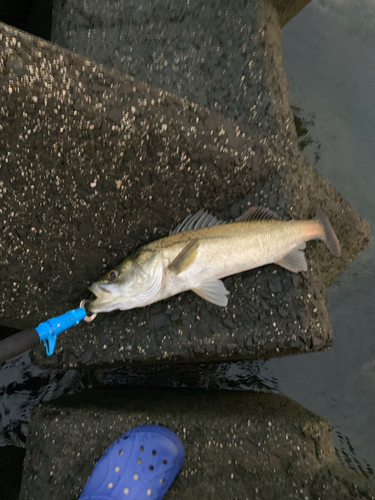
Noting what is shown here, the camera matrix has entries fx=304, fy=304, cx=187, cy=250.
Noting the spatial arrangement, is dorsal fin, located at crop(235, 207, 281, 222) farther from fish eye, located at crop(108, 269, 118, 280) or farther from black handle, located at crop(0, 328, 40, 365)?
black handle, located at crop(0, 328, 40, 365)

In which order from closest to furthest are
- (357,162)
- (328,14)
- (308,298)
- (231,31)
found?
(308,298)
(231,31)
(357,162)
(328,14)

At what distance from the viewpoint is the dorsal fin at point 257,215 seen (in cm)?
241

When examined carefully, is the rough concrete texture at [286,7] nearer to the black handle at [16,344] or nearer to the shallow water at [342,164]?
the shallow water at [342,164]

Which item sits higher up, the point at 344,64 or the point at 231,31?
the point at 344,64

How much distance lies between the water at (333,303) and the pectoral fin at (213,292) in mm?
1098

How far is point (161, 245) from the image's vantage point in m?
2.25

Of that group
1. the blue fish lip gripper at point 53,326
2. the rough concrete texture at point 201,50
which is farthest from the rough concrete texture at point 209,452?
the rough concrete texture at point 201,50

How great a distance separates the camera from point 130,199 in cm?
223

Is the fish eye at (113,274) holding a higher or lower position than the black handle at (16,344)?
higher

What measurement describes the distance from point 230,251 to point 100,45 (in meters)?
2.30

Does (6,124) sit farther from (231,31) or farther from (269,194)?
(231,31)

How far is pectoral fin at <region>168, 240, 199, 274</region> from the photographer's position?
216 centimetres

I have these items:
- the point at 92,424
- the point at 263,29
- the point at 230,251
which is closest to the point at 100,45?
the point at 263,29

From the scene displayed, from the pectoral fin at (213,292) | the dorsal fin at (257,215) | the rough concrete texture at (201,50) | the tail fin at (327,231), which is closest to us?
the pectoral fin at (213,292)
